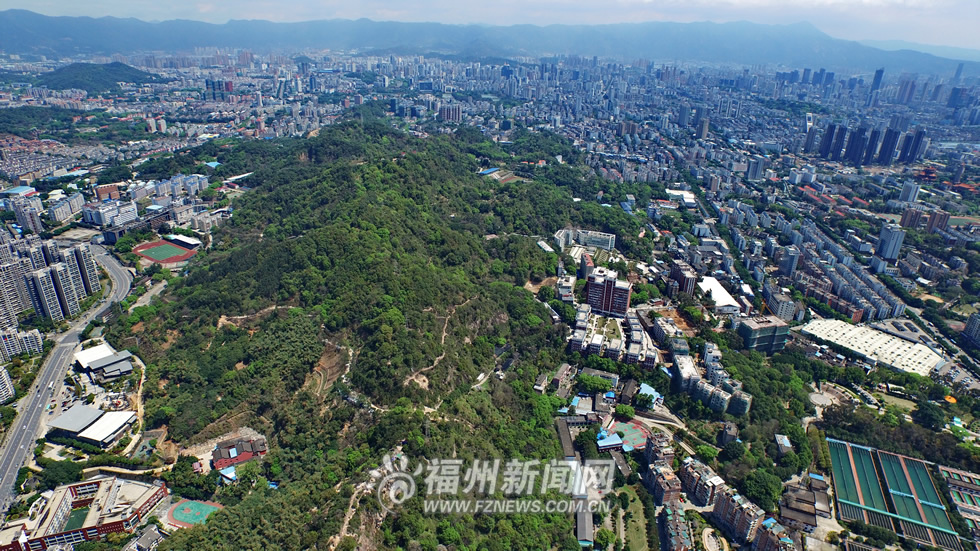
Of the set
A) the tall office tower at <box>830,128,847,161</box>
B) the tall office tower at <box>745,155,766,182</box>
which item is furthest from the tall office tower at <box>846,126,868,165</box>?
the tall office tower at <box>745,155,766,182</box>

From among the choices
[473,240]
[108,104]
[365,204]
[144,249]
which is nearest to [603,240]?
[473,240]

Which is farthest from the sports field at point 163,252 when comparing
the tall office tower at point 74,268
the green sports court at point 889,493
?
the green sports court at point 889,493

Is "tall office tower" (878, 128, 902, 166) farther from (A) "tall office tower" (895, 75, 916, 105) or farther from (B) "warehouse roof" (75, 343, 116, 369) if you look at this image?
(B) "warehouse roof" (75, 343, 116, 369)

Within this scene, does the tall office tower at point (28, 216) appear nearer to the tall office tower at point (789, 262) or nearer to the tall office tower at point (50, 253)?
the tall office tower at point (50, 253)

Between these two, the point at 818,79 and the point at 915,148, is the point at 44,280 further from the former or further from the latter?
the point at 818,79

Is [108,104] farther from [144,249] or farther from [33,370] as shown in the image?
[33,370]
